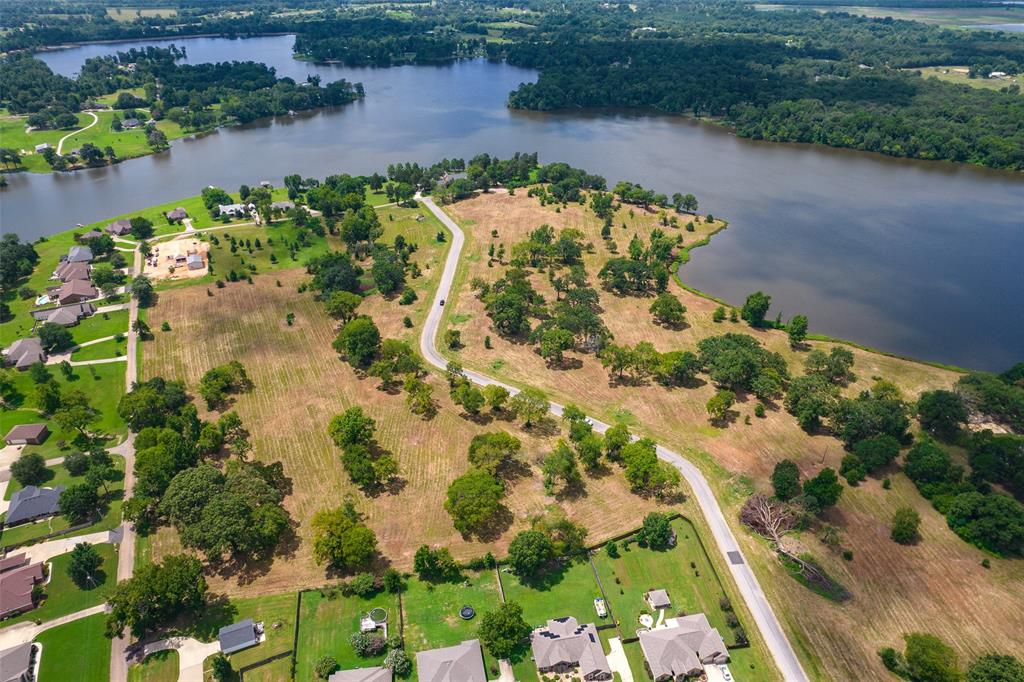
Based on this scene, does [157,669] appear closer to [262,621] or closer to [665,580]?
[262,621]

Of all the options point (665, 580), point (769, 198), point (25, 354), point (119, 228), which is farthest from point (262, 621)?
point (769, 198)

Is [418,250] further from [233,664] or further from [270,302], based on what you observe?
[233,664]

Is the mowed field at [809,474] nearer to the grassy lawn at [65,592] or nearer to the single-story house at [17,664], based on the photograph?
the grassy lawn at [65,592]

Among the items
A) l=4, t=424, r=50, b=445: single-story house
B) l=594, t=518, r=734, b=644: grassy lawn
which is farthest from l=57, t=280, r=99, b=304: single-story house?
l=594, t=518, r=734, b=644: grassy lawn

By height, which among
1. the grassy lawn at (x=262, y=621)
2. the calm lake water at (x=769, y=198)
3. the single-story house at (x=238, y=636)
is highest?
the calm lake water at (x=769, y=198)

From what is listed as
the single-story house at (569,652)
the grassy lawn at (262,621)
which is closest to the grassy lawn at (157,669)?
the grassy lawn at (262,621)

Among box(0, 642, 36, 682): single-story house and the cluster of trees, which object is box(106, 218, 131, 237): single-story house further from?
box(0, 642, 36, 682): single-story house
